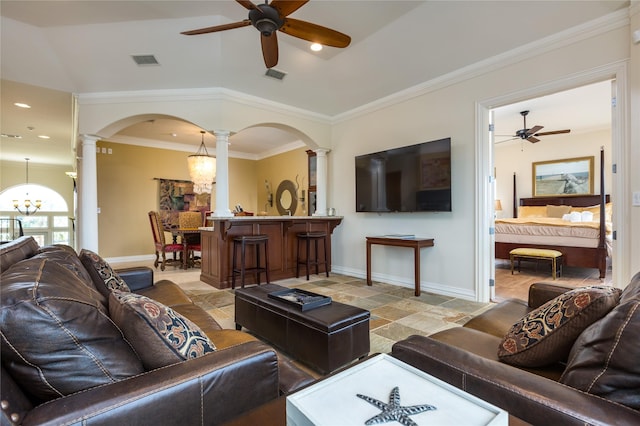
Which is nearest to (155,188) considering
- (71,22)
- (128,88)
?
(128,88)

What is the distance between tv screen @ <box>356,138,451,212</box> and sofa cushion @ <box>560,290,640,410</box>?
304 cm

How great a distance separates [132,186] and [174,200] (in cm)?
97

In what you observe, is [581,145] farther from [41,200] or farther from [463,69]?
[41,200]

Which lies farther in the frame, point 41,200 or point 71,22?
point 41,200

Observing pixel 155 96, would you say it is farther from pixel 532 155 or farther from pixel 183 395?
pixel 532 155

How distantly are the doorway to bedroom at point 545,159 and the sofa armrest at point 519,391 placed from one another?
332cm

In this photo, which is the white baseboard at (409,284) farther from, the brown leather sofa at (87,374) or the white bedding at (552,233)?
the brown leather sofa at (87,374)

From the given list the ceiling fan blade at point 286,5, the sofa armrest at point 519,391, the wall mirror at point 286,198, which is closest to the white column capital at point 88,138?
the ceiling fan blade at point 286,5

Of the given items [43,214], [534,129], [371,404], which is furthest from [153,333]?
[43,214]

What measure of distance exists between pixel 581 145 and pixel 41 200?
56.7ft

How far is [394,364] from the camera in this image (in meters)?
0.82

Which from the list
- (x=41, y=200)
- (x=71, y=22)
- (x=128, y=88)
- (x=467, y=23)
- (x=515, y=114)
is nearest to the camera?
(x=467, y=23)

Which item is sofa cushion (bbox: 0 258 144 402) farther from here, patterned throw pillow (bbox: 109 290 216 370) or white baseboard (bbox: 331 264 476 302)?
white baseboard (bbox: 331 264 476 302)

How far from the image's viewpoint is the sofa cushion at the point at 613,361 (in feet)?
2.72
